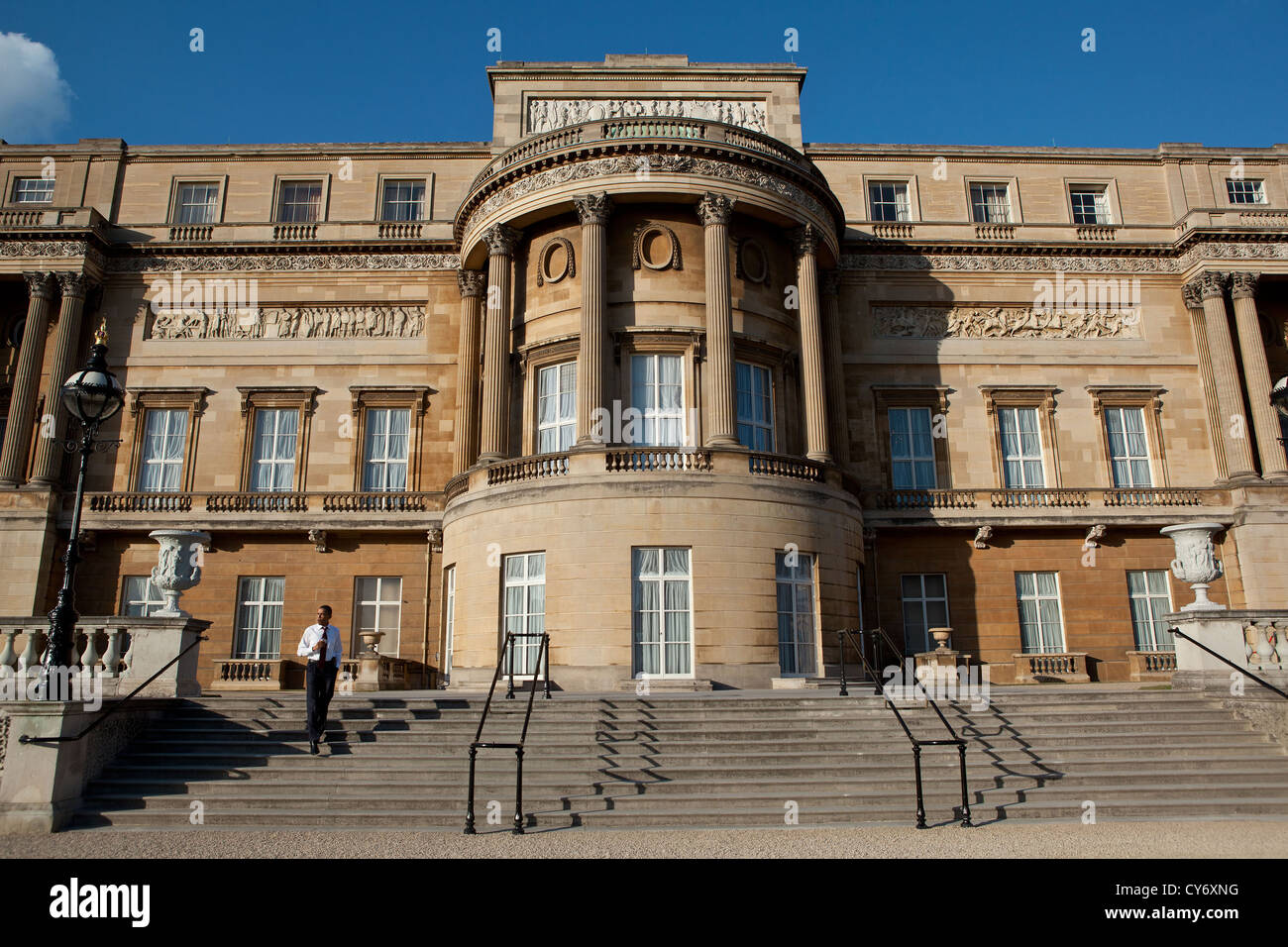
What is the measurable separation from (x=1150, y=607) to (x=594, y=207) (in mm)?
18315

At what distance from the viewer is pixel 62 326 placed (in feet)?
82.3

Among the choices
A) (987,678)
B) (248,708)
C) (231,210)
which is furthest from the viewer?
(231,210)

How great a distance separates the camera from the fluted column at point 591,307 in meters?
19.8

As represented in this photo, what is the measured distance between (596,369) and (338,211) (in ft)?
41.4

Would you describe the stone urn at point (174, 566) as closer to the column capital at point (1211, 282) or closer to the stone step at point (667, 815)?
the stone step at point (667, 815)

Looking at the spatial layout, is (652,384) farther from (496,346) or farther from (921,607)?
(921,607)

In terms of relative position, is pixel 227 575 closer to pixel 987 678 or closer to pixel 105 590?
pixel 105 590

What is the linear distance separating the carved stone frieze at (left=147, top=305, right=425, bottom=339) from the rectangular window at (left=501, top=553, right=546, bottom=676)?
986 centimetres

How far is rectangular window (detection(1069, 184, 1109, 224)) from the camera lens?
2869cm

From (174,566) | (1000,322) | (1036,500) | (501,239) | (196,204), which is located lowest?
(174,566)

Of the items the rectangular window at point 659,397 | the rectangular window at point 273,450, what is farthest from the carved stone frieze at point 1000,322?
the rectangular window at point 273,450

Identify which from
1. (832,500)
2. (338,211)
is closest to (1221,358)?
(832,500)

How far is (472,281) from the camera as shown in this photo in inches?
998

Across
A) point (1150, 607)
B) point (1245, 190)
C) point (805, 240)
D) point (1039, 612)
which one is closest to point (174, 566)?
point (805, 240)
